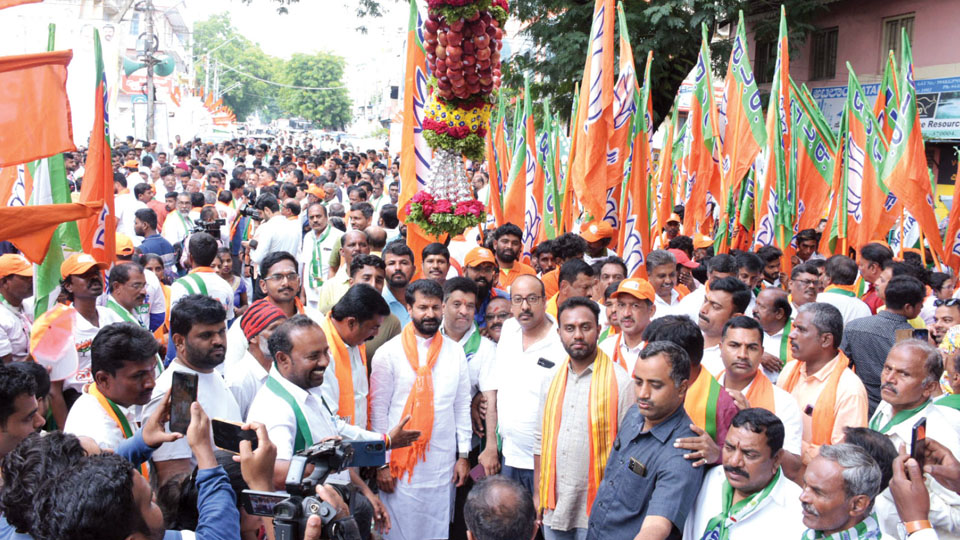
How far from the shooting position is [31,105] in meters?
4.12

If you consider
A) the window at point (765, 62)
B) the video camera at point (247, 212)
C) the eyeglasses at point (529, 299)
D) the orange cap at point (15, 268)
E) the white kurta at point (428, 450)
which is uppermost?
the window at point (765, 62)

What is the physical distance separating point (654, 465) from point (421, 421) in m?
1.68

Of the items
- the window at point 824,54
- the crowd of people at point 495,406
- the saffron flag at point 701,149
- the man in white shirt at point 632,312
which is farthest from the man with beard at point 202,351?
the window at point 824,54

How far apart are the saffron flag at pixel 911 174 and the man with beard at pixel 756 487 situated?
19.0 ft

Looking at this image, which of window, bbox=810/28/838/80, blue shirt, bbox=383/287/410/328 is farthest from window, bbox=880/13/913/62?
blue shirt, bbox=383/287/410/328

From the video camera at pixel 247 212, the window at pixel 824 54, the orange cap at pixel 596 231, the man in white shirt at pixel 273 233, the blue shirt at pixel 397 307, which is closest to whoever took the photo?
the blue shirt at pixel 397 307

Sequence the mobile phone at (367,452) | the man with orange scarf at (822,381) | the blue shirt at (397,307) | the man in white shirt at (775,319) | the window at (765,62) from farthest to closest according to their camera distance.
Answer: the window at (765,62) → the blue shirt at (397,307) → the man in white shirt at (775,319) → the man with orange scarf at (822,381) → the mobile phone at (367,452)

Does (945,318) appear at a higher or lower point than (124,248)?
lower

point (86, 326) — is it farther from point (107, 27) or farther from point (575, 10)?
point (107, 27)

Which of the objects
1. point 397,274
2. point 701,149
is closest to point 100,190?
point 397,274

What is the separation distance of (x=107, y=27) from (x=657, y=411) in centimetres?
3455

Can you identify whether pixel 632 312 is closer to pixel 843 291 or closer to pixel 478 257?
pixel 478 257

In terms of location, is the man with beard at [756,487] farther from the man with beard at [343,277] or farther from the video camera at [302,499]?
the man with beard at [343,277]

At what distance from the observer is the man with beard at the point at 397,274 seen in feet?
20.7
